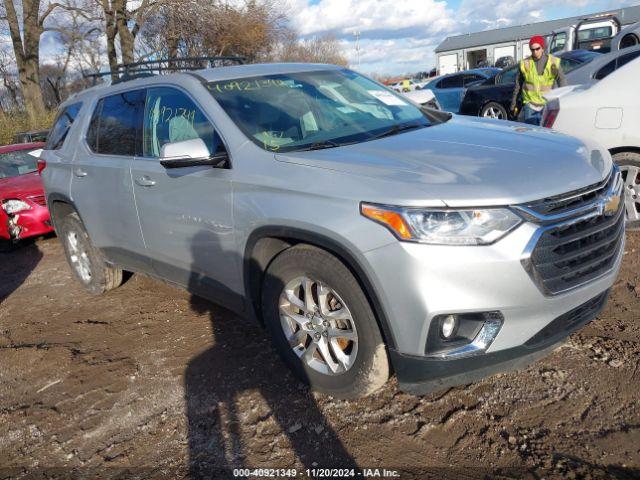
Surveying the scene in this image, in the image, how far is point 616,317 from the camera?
11.6ft

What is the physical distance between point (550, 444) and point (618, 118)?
3.18 m

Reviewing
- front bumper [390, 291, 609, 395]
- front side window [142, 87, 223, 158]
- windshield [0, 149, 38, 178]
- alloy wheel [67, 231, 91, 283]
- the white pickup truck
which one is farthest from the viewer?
the white pickup truck

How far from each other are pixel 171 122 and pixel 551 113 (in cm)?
335

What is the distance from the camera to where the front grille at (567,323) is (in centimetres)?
248

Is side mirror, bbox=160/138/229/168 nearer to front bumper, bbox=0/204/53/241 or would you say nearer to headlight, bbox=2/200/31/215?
front bumper, bbox=0/204/53/241

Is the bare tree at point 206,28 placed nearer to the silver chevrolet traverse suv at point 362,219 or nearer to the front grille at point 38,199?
the front grille at point 38,199

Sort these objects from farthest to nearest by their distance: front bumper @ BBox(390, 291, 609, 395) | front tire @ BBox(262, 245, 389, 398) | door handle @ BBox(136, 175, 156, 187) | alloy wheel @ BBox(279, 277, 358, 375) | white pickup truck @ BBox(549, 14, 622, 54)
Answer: white pickup truck @ BBox(549, 14, 622, 54)
door handle @ BBox(136, 175, 156, 187)
alloy wheel @ BBox(279, 277, 358, 375)
front tire @ BBox(262, 245, 389, 398)
front bumper @ BBox(390, 291, 609, 395)

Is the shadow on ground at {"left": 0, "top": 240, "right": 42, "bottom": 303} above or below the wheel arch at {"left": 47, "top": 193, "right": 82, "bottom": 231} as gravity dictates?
below

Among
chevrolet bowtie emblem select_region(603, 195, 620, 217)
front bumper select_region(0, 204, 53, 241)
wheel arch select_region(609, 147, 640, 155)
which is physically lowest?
front bumper select_region(0, 204, 53, 241)

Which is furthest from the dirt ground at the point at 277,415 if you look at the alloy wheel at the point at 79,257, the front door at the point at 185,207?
the alloy wheel at the point at 79,257

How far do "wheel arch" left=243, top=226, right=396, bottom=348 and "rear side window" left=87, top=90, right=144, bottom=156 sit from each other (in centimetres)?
144

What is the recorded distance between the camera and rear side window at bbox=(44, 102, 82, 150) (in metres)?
4.91

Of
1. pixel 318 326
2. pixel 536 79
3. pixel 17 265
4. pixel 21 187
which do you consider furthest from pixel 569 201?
pixel 21 187

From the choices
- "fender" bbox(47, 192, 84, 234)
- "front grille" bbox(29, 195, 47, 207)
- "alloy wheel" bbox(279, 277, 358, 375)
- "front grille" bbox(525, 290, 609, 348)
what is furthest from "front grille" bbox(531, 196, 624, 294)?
"front grille" bbox(29, 195, 47, 207)
